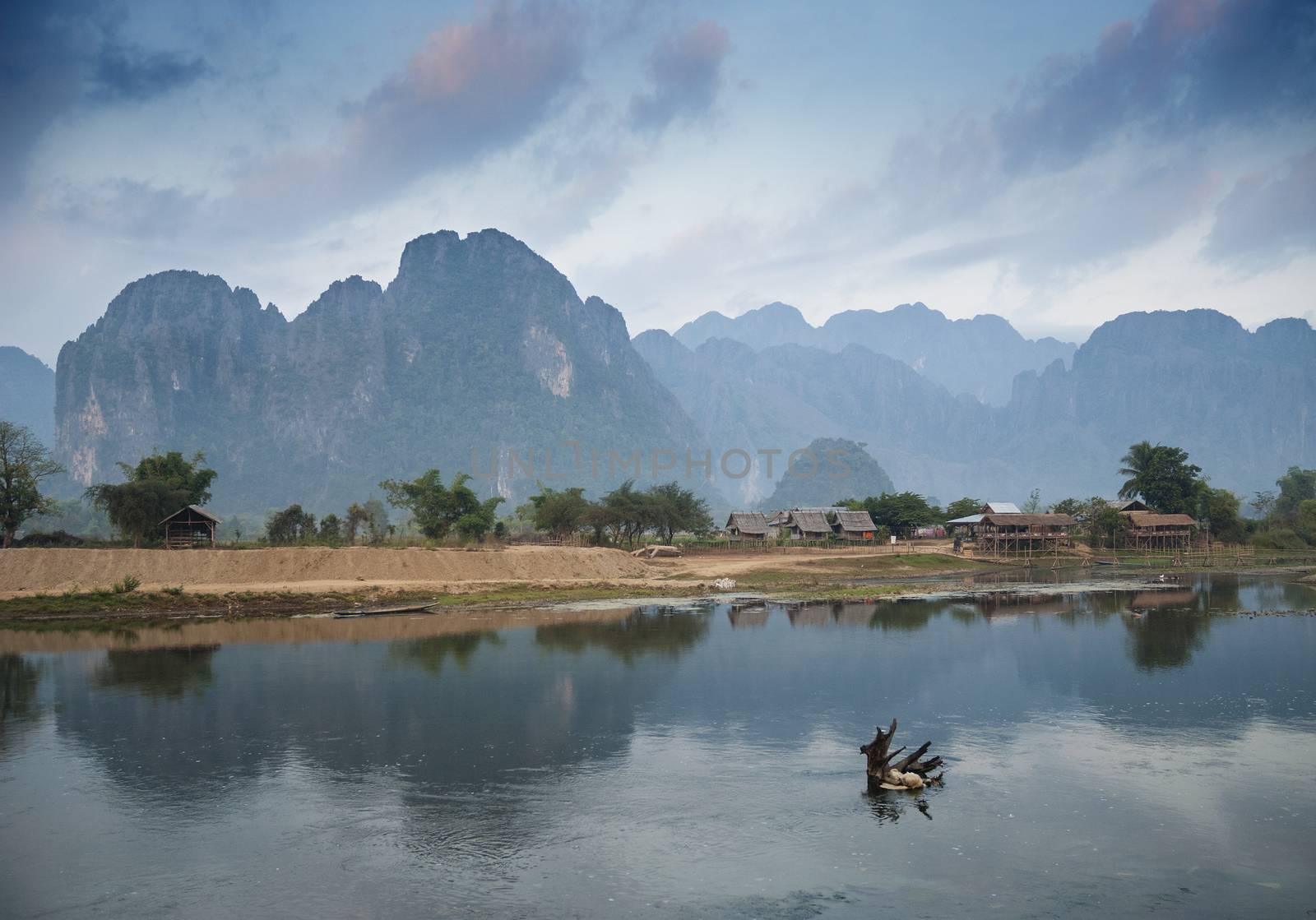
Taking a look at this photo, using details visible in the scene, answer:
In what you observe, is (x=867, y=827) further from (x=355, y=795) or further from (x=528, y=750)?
(x=355, y=795)

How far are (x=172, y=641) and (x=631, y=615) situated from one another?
18398 mm

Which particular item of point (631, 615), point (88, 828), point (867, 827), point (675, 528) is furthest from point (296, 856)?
point (675, 528)

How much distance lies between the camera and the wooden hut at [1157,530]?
8112 centimetres

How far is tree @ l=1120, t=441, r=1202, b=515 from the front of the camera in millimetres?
88312

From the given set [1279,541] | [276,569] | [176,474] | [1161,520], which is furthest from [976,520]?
[176,474]

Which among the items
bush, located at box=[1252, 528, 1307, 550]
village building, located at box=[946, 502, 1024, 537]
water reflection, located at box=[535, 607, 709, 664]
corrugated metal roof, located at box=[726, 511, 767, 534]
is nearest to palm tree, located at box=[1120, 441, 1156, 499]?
bush, located at box=[1252, 528, 1307, 550]

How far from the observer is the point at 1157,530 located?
269ft

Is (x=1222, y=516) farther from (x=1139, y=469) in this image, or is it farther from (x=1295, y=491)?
(x=1295, y=491)

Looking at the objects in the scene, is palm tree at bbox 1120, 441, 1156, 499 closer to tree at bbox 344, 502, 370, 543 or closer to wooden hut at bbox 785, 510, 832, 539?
wooden hut at bbox 785, 510, 832, 539

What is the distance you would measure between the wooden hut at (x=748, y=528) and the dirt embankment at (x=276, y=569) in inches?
1354

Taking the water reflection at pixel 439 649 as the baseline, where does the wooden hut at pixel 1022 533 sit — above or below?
above

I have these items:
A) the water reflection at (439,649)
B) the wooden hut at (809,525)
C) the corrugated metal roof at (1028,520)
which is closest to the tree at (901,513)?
Answer: the wooden hut at (809,525)

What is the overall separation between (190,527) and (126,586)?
16100 mm

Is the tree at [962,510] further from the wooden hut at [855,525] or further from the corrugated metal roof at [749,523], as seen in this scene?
the corrugated metal roof at [749,523]
